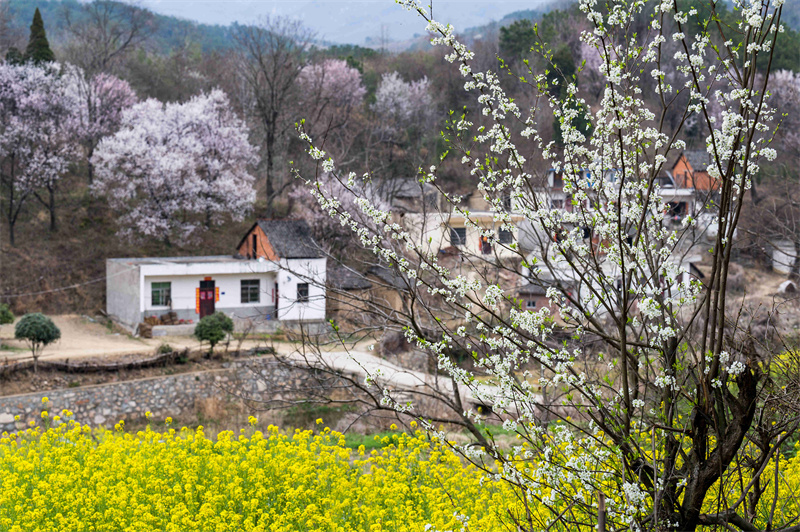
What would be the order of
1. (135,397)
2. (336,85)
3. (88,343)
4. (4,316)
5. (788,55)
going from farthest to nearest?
1. (336,85)
2. (788,55)
3. (88,343)
4. (4,316)
5. (135,397)

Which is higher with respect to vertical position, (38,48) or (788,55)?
(788,55)

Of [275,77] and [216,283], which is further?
[275,77]

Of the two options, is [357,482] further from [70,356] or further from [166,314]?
[166,314]

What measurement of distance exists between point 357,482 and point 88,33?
123 feet

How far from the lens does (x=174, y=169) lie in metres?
29.5

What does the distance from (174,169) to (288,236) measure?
22.2 ft

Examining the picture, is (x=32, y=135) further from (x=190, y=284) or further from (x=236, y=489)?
(x=236, y=489)

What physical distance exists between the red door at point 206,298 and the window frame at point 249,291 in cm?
100

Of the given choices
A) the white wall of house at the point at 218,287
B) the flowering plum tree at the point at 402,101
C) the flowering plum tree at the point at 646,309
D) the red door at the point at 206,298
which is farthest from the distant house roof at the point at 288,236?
the flowering plum tree at the point at 646,309

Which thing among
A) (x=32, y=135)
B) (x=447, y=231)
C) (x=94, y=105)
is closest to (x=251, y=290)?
(x=32, y=135)

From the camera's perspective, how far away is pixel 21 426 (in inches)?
655

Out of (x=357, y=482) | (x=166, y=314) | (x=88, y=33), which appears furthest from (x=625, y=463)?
(x=88, y=33)

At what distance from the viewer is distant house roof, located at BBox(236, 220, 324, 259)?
2533cm

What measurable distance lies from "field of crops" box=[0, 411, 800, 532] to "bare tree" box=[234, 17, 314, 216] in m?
23.1
